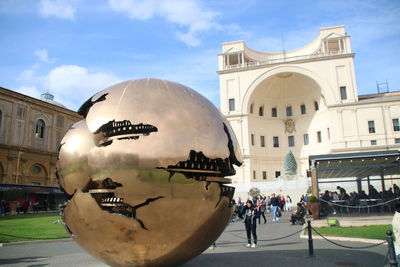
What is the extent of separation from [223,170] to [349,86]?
1942 inches

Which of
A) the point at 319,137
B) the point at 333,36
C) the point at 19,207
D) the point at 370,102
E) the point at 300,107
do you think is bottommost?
the point at 19,207

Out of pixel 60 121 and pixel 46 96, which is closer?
pixel 60 121

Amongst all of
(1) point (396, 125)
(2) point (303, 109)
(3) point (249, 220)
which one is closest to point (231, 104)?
(2) point (303, 109)

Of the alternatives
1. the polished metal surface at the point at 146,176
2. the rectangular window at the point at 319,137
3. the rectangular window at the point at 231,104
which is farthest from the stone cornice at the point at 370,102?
the polished metal surface at the point at 146,176

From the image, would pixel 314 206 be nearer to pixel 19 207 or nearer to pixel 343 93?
pixel 19 207

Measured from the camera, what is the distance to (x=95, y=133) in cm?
500

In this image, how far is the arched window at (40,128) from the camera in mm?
45219

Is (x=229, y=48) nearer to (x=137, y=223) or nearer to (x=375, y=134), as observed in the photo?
(x=375, y=134)

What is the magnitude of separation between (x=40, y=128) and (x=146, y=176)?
46.7 meters

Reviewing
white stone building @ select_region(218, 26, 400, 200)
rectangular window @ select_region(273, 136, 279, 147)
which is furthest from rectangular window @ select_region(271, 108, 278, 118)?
rectangular window @ select_region(273, 136, 279, 147)

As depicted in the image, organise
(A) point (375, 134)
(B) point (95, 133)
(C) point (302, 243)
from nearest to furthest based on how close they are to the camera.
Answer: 1. (B) point (95, 133)
2. (C) point (302, 243)
3. (A) point (375, 134)

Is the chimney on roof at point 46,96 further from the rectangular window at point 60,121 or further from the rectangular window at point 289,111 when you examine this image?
the rectangular window at point 289,111

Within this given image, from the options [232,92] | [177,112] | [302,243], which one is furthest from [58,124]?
[177,112]

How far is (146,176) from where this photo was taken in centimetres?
459
